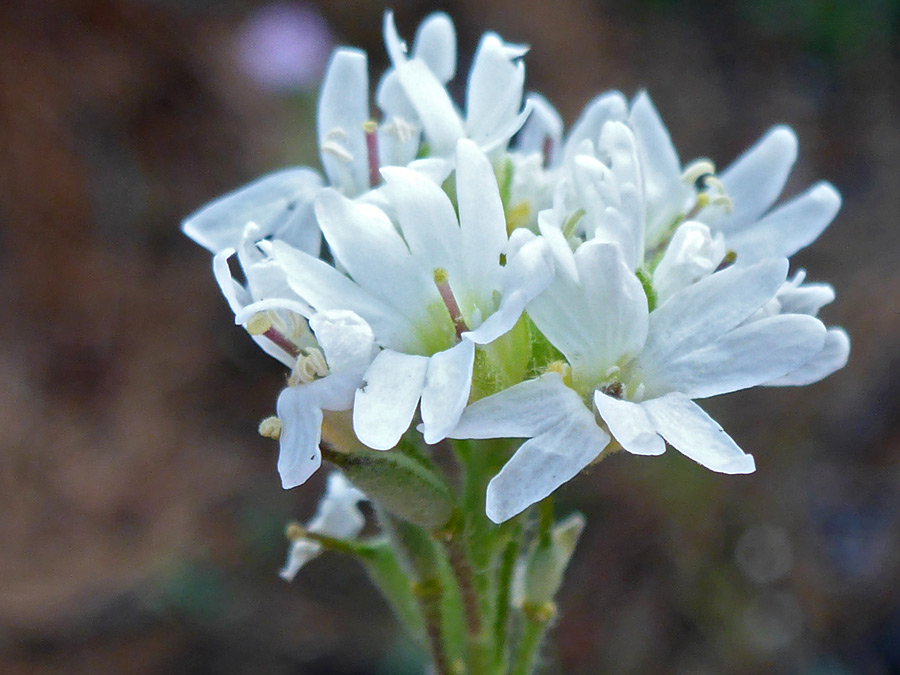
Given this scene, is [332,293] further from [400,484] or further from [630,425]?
[630,425]

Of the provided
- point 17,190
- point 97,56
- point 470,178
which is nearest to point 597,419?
point 470,178

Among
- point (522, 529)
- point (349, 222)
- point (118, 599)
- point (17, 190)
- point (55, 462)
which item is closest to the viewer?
point (349, 222)

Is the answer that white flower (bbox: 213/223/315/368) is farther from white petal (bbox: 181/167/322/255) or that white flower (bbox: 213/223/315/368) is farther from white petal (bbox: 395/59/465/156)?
white petal (bbox: 395/59/465/156)

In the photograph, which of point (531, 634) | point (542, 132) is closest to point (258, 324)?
point (531, 634)

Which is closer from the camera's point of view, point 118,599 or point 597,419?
point 597,419

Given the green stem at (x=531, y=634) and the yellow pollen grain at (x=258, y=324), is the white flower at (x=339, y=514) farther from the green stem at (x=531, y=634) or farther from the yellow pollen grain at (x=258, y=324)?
the yellow pollen grain at (x=258, y=324)

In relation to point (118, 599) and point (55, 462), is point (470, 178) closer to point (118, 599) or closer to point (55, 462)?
point (118, 599)
